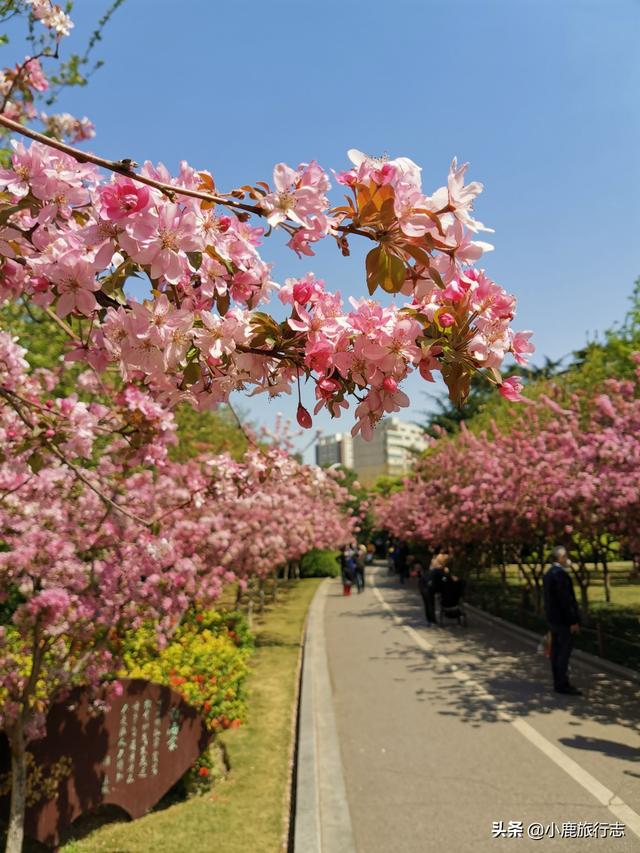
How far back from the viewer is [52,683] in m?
5.35

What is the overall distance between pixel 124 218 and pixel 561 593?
859cm

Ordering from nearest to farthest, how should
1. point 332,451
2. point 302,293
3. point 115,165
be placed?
1. point 115,165
2. point 302,293
3. point 332,451

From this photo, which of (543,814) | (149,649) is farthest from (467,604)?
(543,814)

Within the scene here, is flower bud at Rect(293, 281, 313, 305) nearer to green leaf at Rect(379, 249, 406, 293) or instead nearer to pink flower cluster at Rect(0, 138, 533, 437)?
pink flower cluster at Rect(0, 138, 533, 437)

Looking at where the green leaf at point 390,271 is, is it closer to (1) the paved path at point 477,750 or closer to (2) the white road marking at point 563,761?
(1) the paved path at point 477,750

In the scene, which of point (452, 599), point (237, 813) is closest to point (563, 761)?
point (237, 813)

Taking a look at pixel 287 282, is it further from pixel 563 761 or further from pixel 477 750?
pixel 477 750

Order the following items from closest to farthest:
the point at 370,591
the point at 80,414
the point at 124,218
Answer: the point at 124,218 < the point at 80,414 < the point at 370,591

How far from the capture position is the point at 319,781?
606cm

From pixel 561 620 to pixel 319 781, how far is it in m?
4.43

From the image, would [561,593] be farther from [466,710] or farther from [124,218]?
[124,218]

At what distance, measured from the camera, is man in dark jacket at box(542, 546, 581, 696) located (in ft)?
28.2

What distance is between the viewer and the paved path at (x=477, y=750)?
16.2 feet

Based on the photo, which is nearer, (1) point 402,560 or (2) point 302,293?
(2) point 302,293
